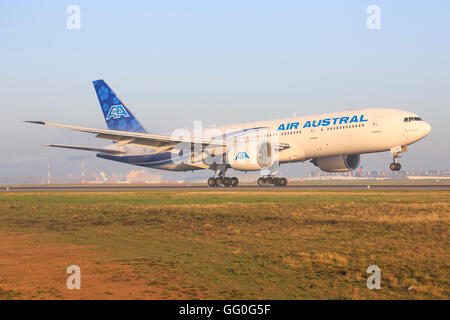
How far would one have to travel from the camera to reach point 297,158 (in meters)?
41.7

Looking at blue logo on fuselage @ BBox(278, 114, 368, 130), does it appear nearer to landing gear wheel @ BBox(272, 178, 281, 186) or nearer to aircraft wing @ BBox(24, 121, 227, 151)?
landing gear wheel @ BBox(272, 178, 281, 186)

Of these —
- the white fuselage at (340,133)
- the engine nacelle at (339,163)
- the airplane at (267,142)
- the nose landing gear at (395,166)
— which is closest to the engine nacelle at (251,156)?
the airplane at (267,142)

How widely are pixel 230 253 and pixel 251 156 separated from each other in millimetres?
28776

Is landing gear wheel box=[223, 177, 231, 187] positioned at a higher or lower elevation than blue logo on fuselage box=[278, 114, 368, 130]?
lower

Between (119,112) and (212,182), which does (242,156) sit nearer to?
(212,182)

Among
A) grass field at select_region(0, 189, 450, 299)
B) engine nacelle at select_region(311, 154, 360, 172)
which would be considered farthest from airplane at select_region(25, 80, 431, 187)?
grass field at select_region(0, 189, 450, 299)

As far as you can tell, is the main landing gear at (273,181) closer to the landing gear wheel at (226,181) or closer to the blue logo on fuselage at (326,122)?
the landing gear wheel at (226,181)

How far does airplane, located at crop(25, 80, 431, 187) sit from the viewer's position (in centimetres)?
3731

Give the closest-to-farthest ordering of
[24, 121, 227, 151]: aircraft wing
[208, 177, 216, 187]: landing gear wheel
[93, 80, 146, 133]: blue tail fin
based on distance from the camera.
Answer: [24, 121, 227, 151]: aircraft wing
[208, 177, 216, 187]: landing gear wheel
[93, 80, 146, 133]: blue tail fin

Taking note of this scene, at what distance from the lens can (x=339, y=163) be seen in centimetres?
4316

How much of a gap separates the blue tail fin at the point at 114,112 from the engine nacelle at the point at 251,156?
1337 centimetres

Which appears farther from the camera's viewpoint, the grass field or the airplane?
the airplane
